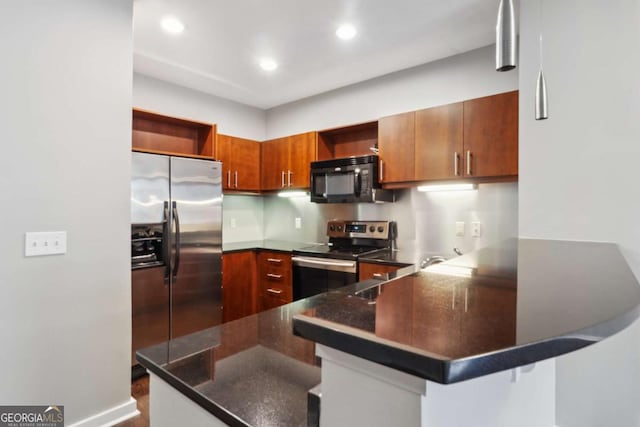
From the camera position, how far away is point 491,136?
2.45m

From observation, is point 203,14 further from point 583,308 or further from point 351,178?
point 583,308

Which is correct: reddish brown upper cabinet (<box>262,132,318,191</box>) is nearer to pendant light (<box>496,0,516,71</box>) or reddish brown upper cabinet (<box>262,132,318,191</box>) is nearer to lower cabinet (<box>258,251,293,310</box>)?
lower cabinet (<box>258,251,293,310</box>)

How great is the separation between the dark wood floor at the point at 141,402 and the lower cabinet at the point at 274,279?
1.32m

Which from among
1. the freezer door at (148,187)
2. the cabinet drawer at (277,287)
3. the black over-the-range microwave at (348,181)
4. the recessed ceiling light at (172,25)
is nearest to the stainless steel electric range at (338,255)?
the cabinet drawer at (277,287)

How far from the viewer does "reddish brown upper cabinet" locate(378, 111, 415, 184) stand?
2857 millimetres

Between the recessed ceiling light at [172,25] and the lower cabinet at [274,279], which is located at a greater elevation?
the recessed ceiling light at [172,25]

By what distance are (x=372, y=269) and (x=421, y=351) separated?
236cm

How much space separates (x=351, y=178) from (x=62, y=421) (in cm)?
265

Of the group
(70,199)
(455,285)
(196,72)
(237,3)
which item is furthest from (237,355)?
(196,72)

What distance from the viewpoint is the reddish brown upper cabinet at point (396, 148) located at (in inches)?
112

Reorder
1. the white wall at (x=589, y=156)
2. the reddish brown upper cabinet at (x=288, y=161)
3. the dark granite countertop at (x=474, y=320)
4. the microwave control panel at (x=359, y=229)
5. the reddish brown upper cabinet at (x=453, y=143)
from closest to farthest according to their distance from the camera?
the dark granite countertop at (x=474, y=320)
the white wall at (x=589, y=156)
the reddish brown upper cabinet at (x=453, y=143)
the microwave control panel at (x=359, y=229)
the reddish brown upper cabinet at (x=288, y=161)

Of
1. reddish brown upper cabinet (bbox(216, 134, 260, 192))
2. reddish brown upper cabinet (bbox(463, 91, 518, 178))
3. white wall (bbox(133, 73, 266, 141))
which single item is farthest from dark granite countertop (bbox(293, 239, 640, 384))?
white wall (bbox(133, 73, 266, 141))

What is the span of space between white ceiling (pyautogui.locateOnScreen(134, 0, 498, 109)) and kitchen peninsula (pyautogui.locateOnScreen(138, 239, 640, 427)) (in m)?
1.88

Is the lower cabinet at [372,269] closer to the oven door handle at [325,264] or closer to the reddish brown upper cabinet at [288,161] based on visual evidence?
the oven door handle at [325,264]
